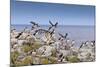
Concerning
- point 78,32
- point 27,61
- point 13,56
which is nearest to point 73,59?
point 78,32

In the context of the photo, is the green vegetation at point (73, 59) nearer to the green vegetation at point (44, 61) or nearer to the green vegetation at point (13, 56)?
the green vegetation at point (44, 61)

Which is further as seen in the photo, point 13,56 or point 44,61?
point 44,61

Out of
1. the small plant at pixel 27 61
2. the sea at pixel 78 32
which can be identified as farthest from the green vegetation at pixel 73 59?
the small plant at pixel 27 61

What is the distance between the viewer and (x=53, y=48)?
7.50 ft

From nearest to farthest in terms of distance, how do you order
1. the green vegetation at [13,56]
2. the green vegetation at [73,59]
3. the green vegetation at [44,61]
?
the green vegetation at [13,56] < the green vegetation at [44,61] < the green vegetation at [73,59]

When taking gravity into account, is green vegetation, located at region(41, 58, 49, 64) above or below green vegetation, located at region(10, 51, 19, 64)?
below

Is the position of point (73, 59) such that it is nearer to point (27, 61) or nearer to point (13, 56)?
point (27, 61)

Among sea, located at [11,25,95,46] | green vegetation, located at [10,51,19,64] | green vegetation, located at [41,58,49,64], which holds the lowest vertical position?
green vegetation, located at [41,58,49,64]

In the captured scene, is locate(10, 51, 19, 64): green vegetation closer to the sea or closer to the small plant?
A: the small plant

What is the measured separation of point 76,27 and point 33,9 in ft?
1.66

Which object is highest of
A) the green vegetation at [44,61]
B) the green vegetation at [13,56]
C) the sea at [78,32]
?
the sea at [78,32]

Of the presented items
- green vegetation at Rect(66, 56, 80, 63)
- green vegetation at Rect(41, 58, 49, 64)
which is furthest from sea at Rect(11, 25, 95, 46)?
green vegetation at Rect(41, 58, 49, 64)
